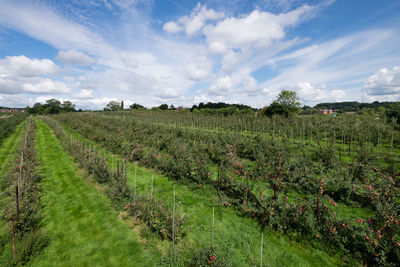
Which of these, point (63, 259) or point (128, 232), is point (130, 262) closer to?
point (128, 232)

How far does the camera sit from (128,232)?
5438 mm

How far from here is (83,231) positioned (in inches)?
217

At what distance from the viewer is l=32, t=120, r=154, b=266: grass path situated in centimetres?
447

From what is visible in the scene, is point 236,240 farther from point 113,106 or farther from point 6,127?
point 113,106

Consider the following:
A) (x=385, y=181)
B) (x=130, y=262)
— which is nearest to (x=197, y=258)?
(x=130, y=262)

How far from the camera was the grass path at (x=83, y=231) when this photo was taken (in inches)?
176

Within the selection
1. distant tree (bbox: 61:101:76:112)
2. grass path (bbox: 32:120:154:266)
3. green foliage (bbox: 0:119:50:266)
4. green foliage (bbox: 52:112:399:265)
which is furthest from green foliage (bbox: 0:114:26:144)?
distant tree (bbox: 61:101:76:112)

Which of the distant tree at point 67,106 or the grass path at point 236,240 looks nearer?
the grass path at point 236,240

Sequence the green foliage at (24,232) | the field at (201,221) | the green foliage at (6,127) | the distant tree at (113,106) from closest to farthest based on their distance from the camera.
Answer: the field at (201,221)
the green foliage at (24,232)
the green foliage at (6,127)
the distant tree at (113,106)

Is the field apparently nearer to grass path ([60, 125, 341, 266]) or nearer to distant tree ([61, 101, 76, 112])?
grass path ([60, 125, 341, 266])

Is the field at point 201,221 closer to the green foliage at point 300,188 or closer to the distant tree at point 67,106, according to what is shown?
the green foliage at point 300,188

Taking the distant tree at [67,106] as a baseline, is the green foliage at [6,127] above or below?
below

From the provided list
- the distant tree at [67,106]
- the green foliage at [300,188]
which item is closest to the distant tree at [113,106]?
the distant tree at [67,106]

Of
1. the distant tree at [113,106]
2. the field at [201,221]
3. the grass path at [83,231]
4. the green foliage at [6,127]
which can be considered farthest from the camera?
the distant tree at [113,106]
